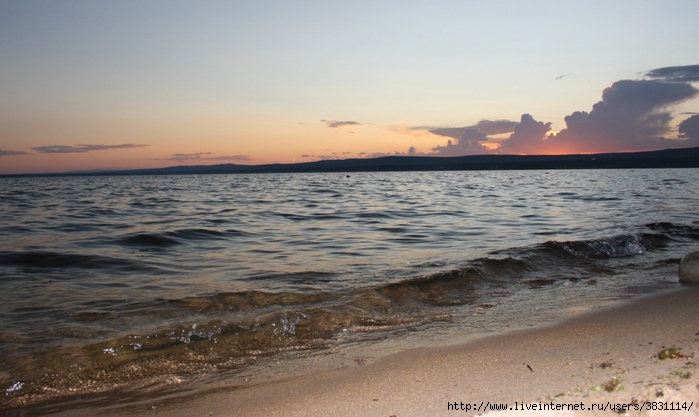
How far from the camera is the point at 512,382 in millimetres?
3545

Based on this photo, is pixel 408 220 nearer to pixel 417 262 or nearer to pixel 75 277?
pixel 417 262

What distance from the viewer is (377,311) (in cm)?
649

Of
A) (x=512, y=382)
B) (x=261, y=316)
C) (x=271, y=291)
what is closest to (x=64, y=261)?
(x=271, y=291)

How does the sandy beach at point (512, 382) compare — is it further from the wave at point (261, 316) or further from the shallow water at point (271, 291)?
the wave at point (261, 316)

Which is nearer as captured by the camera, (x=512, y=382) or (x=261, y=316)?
(x=512, y=382)

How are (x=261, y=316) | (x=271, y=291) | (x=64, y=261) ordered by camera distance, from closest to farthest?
(x=261, y=316) < (x=271, y=291) < (x=64, y=261)

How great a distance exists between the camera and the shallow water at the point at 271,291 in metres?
4.73

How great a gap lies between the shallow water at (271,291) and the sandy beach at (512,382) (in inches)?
18.9

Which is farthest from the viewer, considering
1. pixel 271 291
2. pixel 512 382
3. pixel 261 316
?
pixel 271 291

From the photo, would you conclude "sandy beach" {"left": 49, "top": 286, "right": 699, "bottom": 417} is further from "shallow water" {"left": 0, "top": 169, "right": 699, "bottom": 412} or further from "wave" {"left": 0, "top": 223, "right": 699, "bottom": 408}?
"wave" {"left": 0, "top": 223, "right": 699, "bottom": 408}

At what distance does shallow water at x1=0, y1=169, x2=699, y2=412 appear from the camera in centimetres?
473

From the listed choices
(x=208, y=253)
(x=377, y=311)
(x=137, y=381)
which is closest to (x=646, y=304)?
(x=377, y=311)

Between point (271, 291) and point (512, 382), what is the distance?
4538mm

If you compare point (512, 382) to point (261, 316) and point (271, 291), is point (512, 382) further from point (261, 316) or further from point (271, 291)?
point (271, 291)
